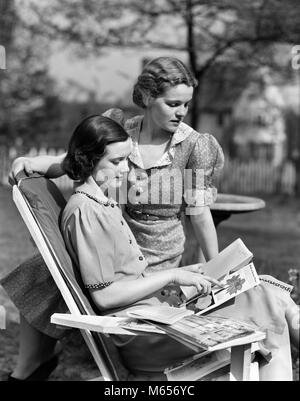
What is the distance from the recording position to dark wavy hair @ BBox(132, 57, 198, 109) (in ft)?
9.71

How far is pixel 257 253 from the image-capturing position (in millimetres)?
8961

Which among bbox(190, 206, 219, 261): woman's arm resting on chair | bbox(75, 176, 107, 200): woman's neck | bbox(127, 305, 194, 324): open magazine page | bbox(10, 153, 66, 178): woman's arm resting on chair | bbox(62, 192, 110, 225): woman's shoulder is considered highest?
bbox(10, 153, 66, 178): woman's arm resting on chair

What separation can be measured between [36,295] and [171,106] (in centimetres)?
101

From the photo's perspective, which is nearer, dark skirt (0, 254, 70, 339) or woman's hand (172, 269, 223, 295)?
woman's hand (172, 269, 223, 295)

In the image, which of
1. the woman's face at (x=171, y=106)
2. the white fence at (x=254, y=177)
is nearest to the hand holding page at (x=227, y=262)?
the woman's face at (x=171, y=106)

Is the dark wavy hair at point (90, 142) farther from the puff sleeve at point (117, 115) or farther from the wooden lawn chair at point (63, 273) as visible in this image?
the puff sleeve at point (117, 115)

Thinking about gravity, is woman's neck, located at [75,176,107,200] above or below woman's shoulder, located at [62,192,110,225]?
above

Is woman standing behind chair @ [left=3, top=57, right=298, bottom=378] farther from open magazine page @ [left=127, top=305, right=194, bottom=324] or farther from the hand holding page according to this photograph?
open magazine page @ [left=127, top=305, right=194, bottom=324]

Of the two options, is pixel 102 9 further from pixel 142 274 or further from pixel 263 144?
pixel 263 144

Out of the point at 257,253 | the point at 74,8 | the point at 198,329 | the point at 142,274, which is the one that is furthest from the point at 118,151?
the point at 74,8

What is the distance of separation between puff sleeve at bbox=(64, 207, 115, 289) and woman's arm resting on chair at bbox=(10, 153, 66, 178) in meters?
0.50

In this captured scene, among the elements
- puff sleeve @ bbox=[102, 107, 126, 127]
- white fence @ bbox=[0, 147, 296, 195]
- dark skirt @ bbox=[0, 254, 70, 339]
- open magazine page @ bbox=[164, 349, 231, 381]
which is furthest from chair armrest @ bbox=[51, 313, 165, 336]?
white fence @ bbox=[0, 147, 296, 195]

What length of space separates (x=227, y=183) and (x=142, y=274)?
1427 cm

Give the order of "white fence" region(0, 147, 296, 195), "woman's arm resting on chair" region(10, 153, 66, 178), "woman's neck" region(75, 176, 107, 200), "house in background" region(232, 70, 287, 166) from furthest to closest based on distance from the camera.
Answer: "house in background" region(232, 70, 287, 166) → "white fence" region(0, 147, 296, 195) → "woman's arm resting on chair" region(10, 153, 66, 178) → "woman's neck" region(75, 176, 107, 200)
